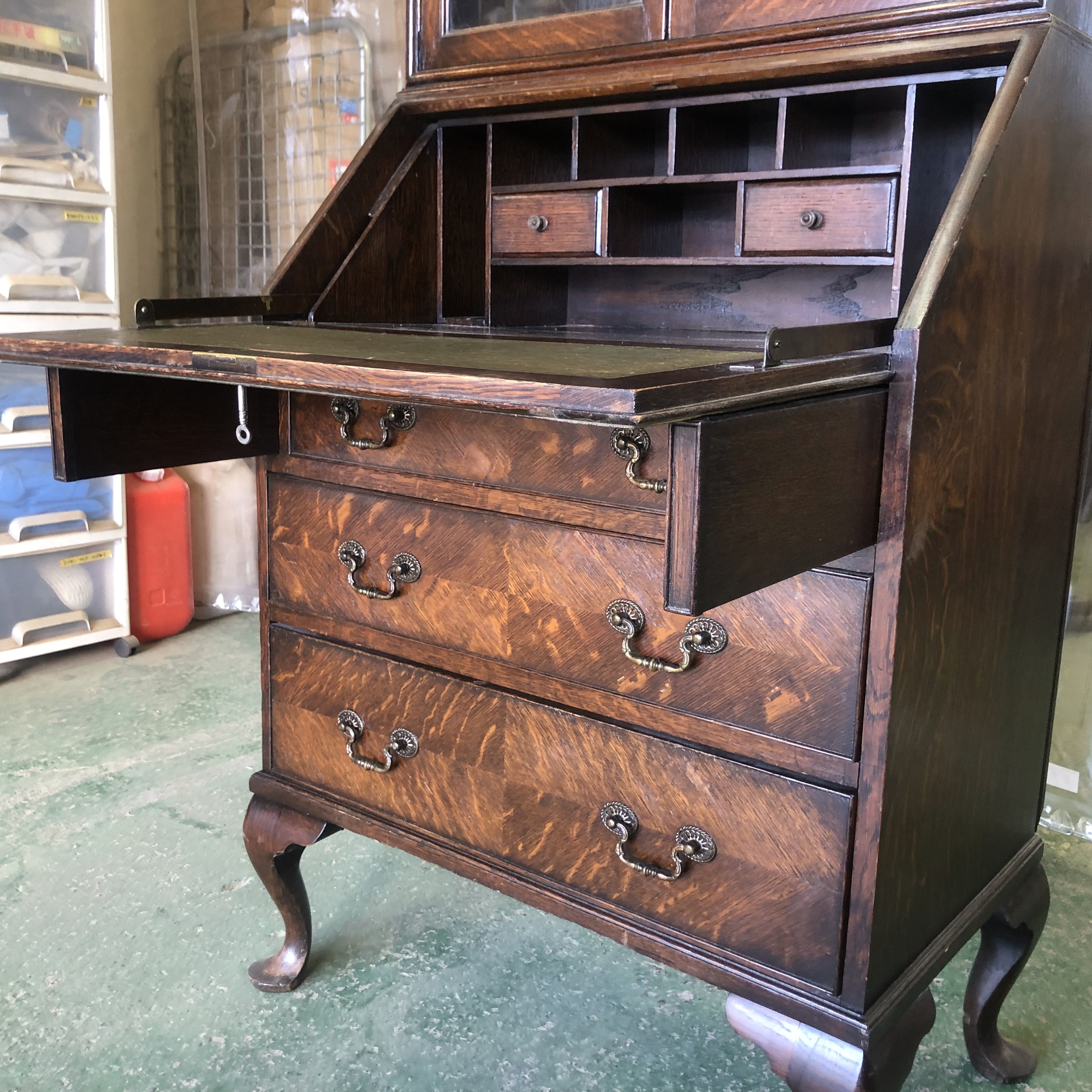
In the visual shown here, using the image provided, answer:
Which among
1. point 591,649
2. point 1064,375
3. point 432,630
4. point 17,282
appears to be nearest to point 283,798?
point 432,630

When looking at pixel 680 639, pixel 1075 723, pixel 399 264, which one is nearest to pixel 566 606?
pixel 680 639

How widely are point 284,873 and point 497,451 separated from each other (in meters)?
0.82

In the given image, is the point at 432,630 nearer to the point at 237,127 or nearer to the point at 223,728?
the point at 223,728

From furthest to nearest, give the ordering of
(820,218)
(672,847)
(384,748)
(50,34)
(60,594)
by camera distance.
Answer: (60,594)
(50,34)
(384,748)
(820,218)
(672,847)

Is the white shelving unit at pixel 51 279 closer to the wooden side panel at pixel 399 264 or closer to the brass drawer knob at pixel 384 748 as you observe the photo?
the wooden side panel at pixel 399 264

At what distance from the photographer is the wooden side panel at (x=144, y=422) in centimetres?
131

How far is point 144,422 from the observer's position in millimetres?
1396

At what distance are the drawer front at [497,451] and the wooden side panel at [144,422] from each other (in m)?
0.10

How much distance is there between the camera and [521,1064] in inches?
60.7

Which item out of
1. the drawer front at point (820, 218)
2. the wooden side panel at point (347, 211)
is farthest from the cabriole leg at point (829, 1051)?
the wooden side panel at point (347, 211)

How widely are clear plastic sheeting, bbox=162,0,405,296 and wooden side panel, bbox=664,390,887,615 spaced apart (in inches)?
89.1

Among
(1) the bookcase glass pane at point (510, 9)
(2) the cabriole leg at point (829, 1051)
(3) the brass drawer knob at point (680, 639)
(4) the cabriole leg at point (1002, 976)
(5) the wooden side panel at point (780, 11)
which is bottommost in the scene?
(4) the cabriole leg at point (1002, 976)

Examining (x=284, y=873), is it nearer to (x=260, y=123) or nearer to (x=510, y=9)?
(x=510, y=9)

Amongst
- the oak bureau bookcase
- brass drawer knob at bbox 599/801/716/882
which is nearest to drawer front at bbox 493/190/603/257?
the oak bureau bookcase
